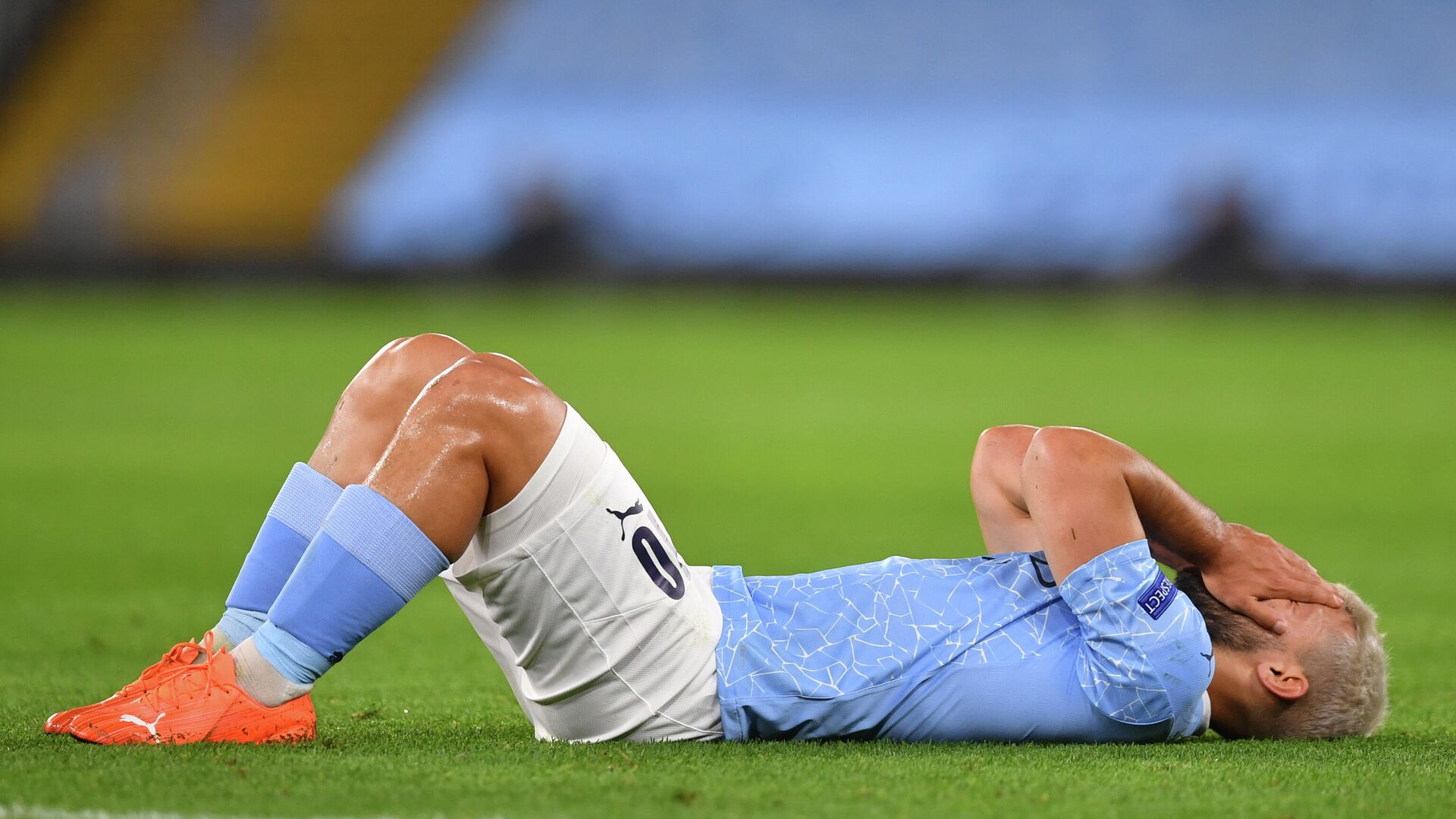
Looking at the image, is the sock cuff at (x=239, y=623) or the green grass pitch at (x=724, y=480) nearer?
the green grass pitch at (x=724, y=480)

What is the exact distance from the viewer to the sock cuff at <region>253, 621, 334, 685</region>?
2664 mm

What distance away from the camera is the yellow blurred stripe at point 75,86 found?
22812 mm

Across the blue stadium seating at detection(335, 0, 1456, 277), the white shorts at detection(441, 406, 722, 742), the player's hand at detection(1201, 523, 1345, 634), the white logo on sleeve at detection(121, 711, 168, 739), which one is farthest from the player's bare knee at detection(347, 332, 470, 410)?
the blue stadium seating at detection(335, 0, 1456, 277)

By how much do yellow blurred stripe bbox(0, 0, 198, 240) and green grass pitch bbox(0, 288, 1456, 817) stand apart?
3.34m

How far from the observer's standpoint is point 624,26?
25938 millimetres

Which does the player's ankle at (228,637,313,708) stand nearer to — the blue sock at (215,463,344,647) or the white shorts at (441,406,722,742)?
the blue sock at (215,463,344,647)

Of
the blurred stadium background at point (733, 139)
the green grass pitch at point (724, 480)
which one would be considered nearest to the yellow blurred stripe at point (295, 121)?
the blurred stadium background at point (733, 139)

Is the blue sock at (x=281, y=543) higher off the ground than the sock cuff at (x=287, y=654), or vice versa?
the blue sock at (x=281, y=543)

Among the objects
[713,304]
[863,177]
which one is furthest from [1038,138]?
[713,304]

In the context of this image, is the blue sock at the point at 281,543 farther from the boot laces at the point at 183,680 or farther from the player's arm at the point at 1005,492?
the player's arm at the point at 1005,492

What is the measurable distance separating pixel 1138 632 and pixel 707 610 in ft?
2.38

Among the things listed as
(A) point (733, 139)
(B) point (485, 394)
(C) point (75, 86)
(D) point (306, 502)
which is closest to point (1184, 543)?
(B) point (485, 394)

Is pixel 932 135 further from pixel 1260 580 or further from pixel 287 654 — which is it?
pixel 287 654

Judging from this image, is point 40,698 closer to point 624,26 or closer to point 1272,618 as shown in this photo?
point 1272,618
